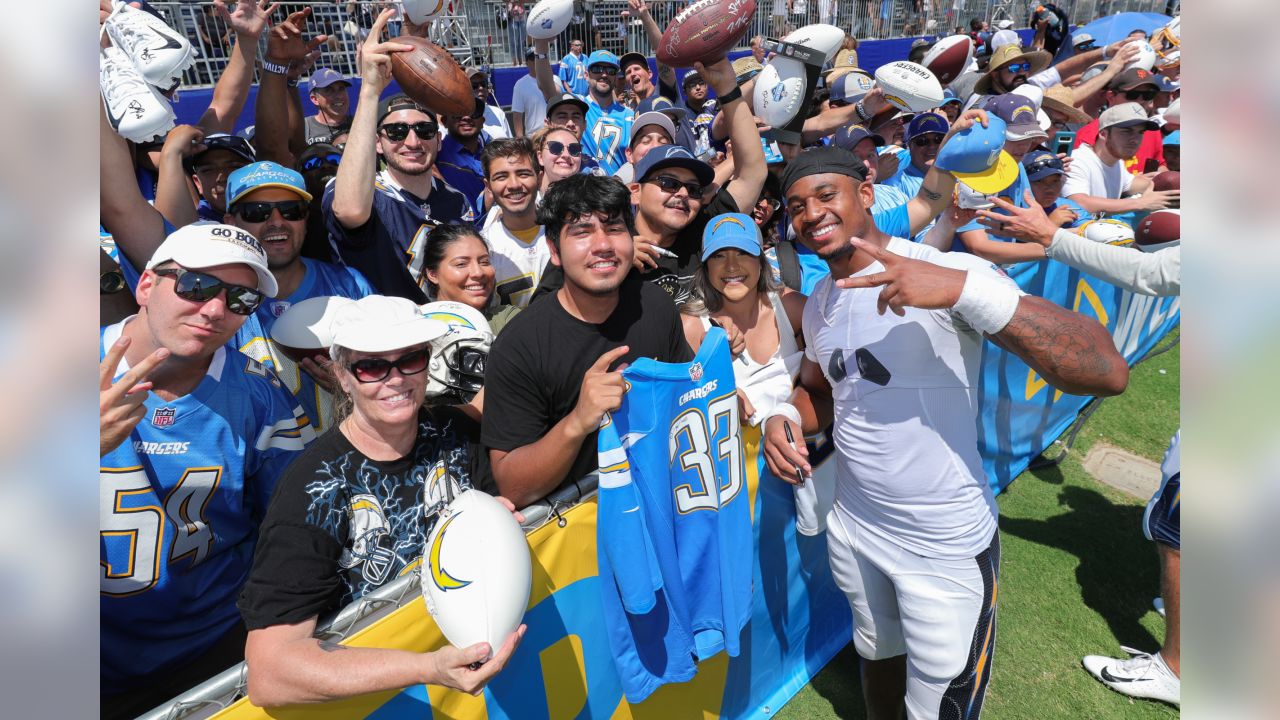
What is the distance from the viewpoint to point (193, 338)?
7.11 ft

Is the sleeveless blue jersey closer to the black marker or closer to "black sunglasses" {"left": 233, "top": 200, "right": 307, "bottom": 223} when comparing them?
"black sunglasses" {"left": 233, "top": 200, "right": 307, "bottom": 223}

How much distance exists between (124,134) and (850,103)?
22.9 feet

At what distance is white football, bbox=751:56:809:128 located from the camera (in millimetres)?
4898

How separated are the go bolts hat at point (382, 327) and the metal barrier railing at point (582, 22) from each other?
509 centimetres

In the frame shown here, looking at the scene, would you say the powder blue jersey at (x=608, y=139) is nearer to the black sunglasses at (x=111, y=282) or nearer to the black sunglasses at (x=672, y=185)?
the black sunglasses at (x=672, y=185)

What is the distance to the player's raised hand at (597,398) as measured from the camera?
2160 mm

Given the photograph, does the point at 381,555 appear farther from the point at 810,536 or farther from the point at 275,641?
the point at 810,536

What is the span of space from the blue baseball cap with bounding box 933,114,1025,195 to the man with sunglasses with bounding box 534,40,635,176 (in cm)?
357

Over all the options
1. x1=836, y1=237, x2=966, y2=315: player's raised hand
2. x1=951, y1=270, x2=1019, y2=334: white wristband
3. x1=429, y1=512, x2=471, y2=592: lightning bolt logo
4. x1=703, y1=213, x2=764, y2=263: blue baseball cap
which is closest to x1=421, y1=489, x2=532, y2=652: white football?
x1=429, y1=512, x2=471, y2=592: lightning bolt logo

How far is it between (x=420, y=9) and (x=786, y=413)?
4386mm

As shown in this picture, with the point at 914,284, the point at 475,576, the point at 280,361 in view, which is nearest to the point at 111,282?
the point at 280,361

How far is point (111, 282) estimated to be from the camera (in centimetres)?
262

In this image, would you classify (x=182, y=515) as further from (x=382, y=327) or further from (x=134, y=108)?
(x=134, y=108)
